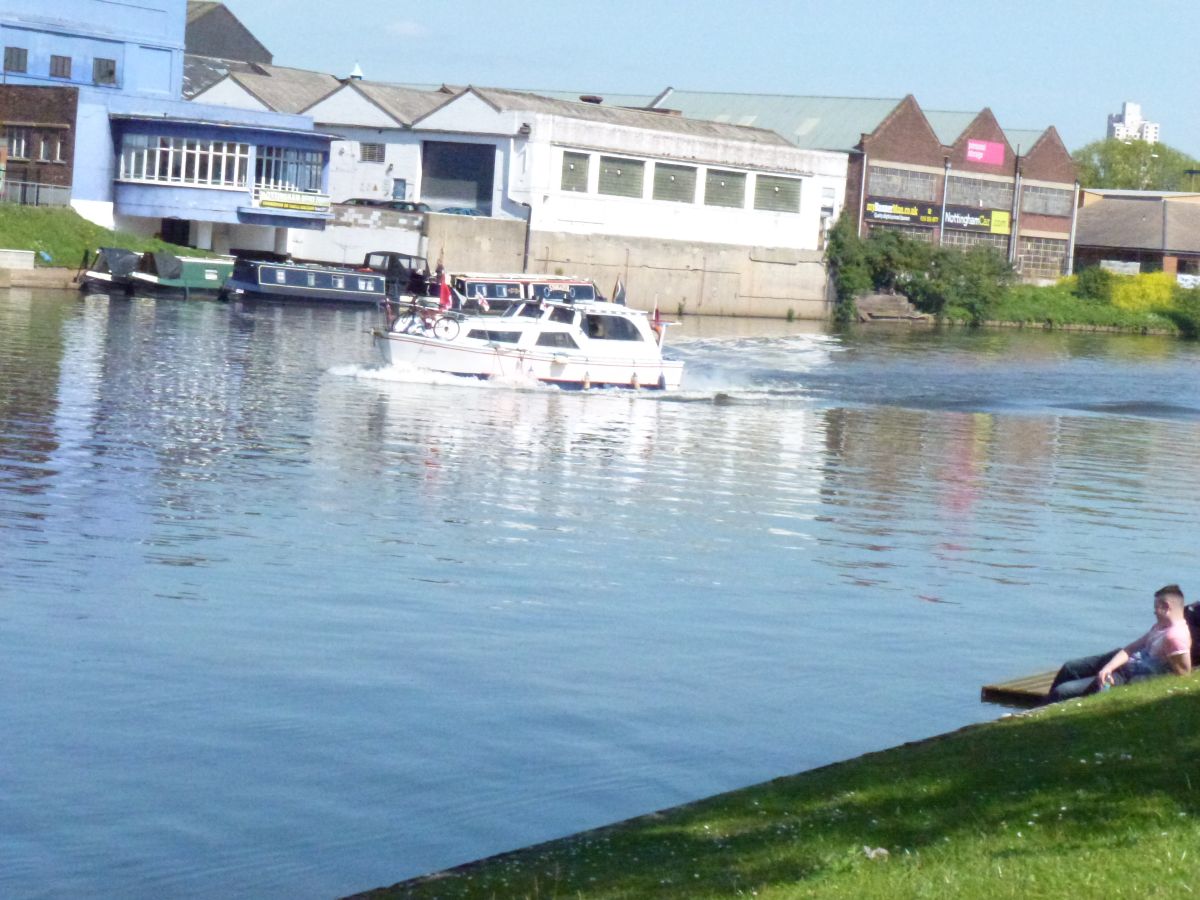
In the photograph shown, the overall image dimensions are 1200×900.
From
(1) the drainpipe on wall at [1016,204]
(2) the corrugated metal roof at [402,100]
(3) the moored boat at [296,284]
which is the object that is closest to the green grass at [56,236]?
(3) the moored boat at [296,284]

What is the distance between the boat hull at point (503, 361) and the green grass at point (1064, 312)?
5718 centimetres

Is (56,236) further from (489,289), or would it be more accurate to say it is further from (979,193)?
(979,193)

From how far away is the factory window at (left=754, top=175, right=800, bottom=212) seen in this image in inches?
3504

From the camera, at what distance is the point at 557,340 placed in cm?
4156

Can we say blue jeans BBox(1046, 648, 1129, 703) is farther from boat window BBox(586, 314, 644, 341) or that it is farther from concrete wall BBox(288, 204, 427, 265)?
concrete wall BBox(288, 204, 427, 265)

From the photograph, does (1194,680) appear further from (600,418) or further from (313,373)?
(313,373)

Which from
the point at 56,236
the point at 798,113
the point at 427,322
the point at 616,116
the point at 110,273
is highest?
the point at 798,113

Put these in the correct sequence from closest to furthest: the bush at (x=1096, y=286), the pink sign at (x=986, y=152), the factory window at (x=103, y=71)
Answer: the factory window at (x=103, y=71), the bush at (x=1096, y=286), the pink sign at (x=986, y=152)

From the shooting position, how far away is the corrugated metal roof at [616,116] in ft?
266

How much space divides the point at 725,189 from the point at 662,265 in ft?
22.7

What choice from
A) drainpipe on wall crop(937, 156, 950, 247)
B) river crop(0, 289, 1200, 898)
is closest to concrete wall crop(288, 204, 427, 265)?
river crop(0, 289, 1200, 898)

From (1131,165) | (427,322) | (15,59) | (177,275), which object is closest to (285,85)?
(15,59)

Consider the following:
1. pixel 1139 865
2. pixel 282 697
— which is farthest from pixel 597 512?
pixel 1139 865

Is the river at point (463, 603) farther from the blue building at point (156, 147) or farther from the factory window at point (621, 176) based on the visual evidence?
the factory window at point (621, 176)
